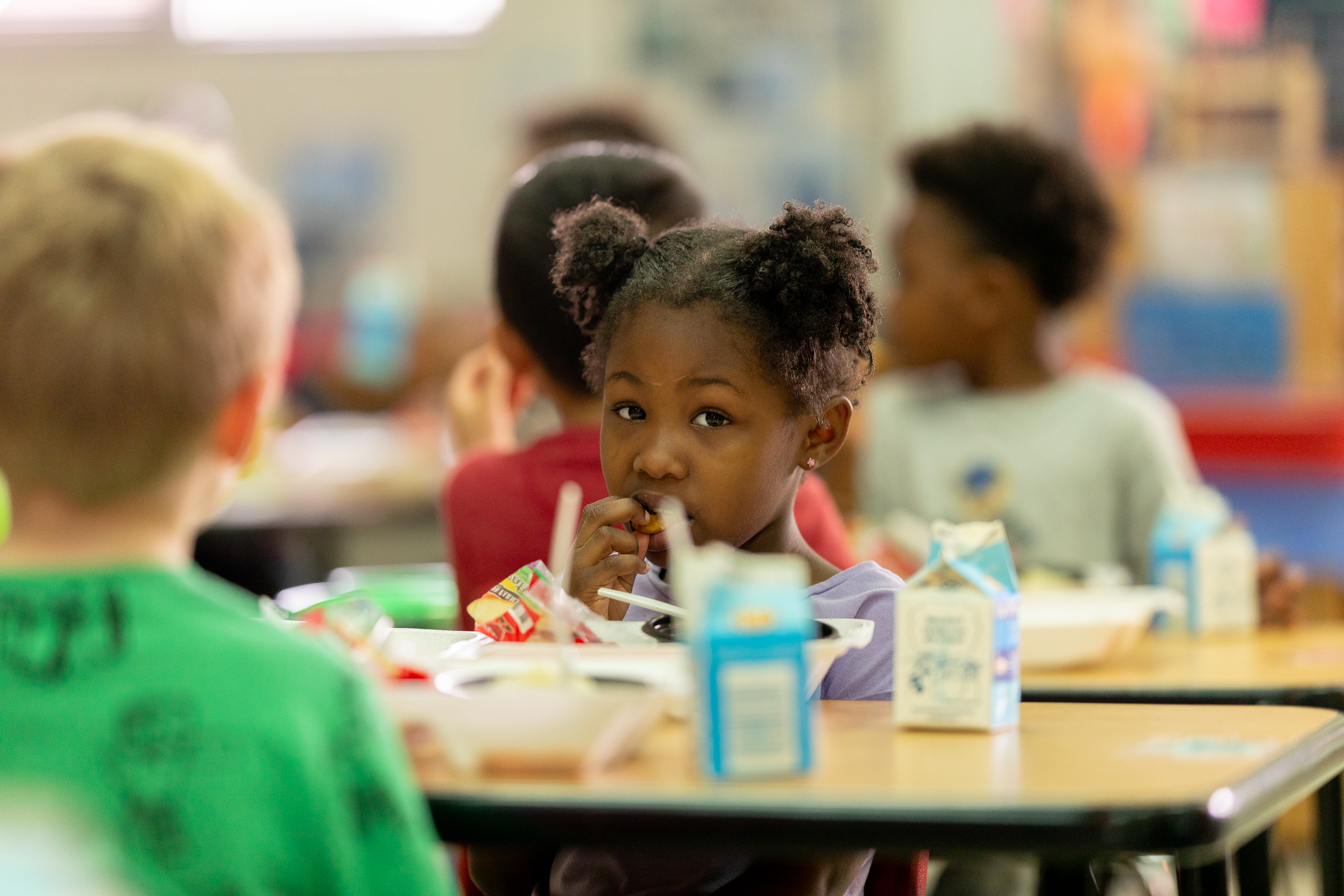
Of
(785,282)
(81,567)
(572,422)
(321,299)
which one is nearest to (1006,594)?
(785,282)

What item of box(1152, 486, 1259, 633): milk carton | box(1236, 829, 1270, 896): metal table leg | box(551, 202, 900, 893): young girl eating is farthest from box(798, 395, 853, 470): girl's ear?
box(1152, 486, 1259, 633): milk carton

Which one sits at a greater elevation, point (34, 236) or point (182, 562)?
point (34, 236)

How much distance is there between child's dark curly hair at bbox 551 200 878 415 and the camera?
1.54 metres

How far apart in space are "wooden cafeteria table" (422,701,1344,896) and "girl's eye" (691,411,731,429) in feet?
1.36

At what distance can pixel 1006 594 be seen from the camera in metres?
1.36

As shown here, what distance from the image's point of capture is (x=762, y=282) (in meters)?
1.56

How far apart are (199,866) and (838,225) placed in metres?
0.88

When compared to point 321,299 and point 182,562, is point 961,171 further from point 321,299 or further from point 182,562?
point 321,299

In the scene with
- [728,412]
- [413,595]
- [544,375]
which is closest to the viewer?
[728,412]

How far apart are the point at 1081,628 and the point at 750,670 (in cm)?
112

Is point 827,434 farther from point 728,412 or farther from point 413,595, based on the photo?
point 413,595

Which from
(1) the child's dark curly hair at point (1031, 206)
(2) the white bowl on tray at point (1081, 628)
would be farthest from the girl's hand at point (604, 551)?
(1) the child's dark curly hair at point (1031, 206)

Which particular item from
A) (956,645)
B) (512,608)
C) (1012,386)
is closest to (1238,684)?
(956,645)

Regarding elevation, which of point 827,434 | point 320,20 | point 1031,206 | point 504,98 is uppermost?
point 320,20
